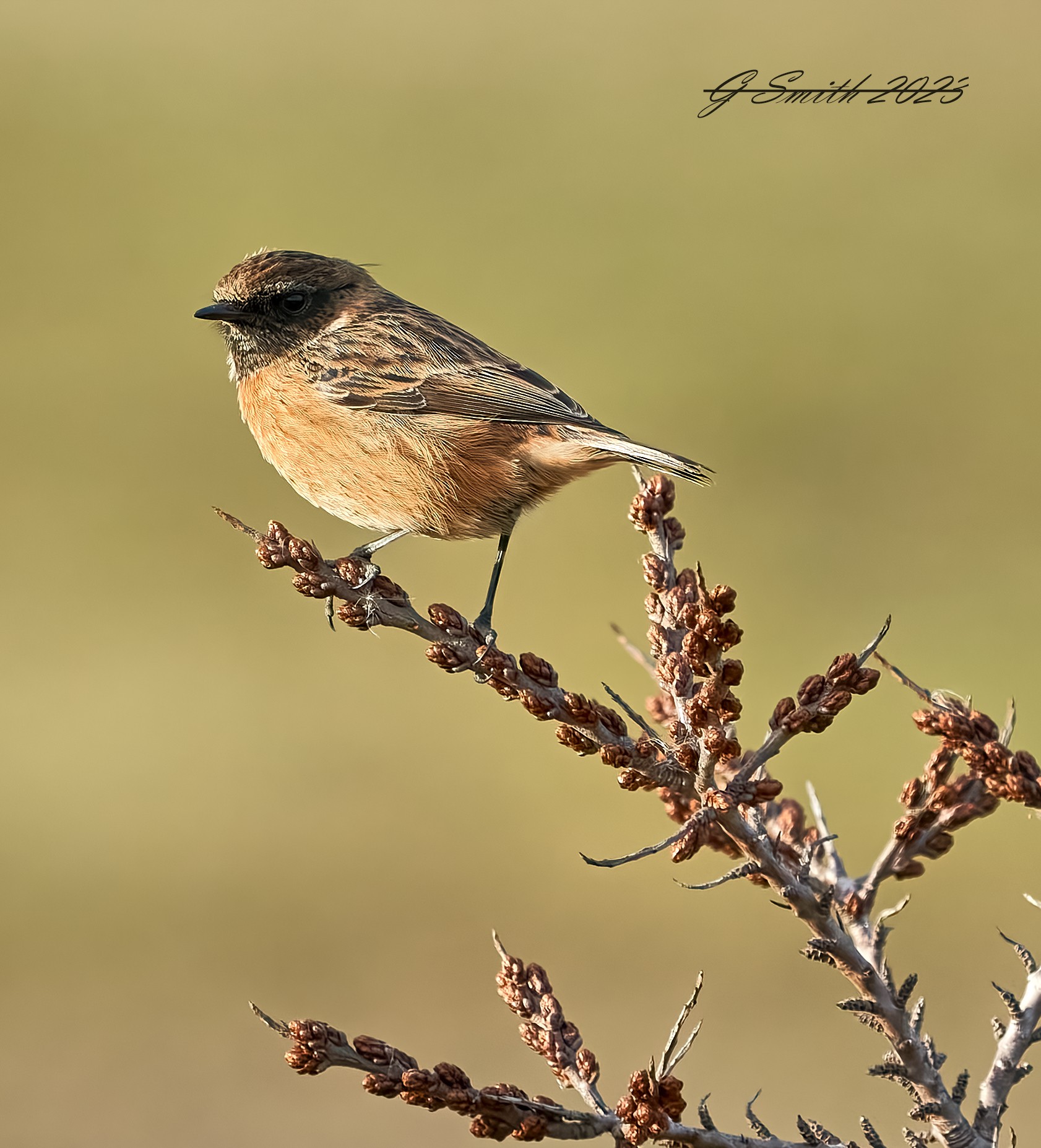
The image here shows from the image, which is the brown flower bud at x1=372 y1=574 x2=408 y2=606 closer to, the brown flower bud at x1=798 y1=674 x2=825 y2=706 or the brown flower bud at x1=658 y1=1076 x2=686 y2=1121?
the brown flower bud at x1=798 y1=674 x2=825 y2=706

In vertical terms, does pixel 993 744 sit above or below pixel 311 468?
below

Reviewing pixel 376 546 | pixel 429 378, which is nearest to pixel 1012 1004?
pixel 376 546

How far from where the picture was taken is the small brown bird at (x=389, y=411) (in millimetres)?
4809

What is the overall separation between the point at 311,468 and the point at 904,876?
2868mm

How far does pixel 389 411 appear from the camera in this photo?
5141mm

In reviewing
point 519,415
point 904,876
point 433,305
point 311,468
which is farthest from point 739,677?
point 433,305

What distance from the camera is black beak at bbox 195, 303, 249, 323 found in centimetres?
507

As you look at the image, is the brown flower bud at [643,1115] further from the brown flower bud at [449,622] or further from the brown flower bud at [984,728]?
the brown flower bud at [449,622]

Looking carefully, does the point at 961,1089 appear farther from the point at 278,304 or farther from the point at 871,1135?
the point at 278,304

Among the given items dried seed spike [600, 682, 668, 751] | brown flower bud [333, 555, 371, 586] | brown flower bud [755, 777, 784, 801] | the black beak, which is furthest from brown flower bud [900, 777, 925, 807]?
the black beak

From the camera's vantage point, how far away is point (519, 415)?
4.93 meters

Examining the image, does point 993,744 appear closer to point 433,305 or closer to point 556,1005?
point 556,1005

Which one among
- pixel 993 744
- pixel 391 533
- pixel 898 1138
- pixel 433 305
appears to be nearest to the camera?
pixel 993 744

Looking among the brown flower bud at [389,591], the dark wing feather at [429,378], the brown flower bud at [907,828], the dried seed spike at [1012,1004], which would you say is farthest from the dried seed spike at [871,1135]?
the dark wing feather at [429,378]
